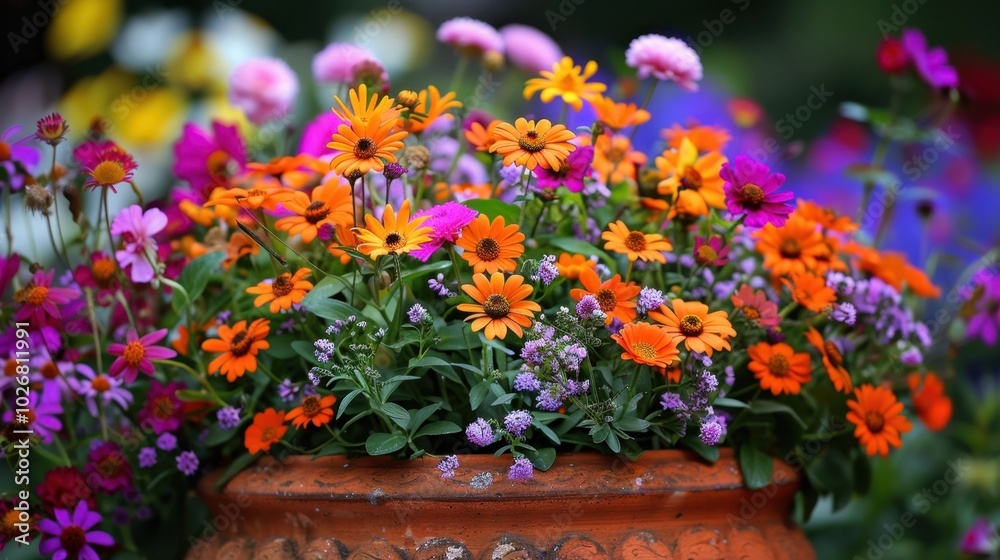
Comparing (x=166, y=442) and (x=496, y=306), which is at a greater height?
(x=496, y=306)

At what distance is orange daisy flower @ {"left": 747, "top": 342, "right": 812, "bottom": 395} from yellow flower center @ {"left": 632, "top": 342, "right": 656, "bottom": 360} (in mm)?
155

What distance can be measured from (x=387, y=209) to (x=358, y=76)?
1.10 ft

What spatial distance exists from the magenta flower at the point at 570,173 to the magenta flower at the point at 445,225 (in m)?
0.10

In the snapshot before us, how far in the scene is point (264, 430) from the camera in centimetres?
74

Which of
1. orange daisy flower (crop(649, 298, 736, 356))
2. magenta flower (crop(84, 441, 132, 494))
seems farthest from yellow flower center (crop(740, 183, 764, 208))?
magenta flower (crop(84, 441, 132, 494))

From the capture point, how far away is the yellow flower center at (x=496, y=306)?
0.64m

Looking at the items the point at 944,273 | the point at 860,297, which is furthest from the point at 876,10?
the point at 860,297

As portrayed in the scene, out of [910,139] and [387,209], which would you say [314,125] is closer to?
[387,209]

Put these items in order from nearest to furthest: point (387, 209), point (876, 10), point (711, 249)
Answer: point (387, 209)
point (711, 249)
point (876, 10)

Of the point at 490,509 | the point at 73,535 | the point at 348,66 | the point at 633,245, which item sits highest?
the point at 348,66

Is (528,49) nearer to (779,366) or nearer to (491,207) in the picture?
(491,207)

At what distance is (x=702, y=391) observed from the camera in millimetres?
702

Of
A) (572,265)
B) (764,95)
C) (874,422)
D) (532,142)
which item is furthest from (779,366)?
(764,95)

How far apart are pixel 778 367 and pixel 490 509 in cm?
31
